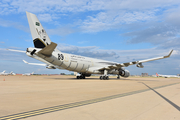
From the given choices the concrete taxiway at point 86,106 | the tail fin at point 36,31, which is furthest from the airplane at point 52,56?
the concrete taxiway at point 86,106

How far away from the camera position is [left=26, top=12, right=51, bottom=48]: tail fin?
28.2 metres

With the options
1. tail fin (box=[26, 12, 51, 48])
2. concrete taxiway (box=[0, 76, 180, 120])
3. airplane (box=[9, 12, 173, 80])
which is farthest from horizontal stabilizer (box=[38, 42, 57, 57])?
concrete taxiway (box=[0, 76, 180, 120])

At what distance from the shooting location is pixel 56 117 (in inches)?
195

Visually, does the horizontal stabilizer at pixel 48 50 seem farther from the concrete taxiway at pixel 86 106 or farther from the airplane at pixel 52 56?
the concrete taxiway at pixel 86 106

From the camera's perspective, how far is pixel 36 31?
93.8 feet

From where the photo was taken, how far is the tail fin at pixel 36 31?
92.5 ft

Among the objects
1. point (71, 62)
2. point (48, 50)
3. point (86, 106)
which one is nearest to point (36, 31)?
point (48, 50)

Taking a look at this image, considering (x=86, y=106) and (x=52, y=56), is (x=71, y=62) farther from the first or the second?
(x=86, y=106)

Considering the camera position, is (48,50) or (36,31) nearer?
(48,50)

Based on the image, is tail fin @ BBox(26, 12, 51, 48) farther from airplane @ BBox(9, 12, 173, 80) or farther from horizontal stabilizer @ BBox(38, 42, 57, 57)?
horizontal stabilizer @ BBox(38, 42, 57, 57)

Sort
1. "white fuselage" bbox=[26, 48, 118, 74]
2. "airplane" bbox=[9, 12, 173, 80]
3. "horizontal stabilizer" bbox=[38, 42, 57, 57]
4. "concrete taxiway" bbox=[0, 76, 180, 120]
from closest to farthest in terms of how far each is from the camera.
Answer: "concrete taxiway" bbox=[0, 76, 180, 120] → "horizontal stabilizer" bbox=[38, 42, 57, 57] → "airplane" bbox=[9, 12, 173, 80] → "white fuselage" bbox=[26, 48, 118, 74]

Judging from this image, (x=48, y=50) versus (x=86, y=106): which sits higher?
(x=48, y=50)

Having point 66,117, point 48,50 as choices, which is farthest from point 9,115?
point 48,50

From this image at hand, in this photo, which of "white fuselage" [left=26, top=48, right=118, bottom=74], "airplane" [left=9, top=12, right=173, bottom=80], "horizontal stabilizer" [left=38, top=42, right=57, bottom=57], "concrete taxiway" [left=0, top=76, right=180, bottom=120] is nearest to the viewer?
"concrete taxiway" [left=0, top=76, right=180, bottom=120]
